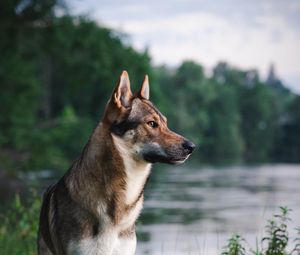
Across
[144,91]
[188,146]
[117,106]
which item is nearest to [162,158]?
[188,146]

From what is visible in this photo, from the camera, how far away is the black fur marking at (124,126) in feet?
18.7

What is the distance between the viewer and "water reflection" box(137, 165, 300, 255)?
1820 centimetres

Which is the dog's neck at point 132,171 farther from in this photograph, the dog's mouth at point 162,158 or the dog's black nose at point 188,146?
the dog's black nose at point 188,146

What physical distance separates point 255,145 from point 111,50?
55812mm

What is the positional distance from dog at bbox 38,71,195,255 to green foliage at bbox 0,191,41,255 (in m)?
3.74

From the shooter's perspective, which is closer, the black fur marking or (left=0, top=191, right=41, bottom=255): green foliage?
the black fur marking

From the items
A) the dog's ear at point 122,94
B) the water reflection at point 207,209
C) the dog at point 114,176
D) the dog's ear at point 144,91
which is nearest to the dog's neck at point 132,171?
the dog at point 114,176

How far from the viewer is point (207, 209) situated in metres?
27.3

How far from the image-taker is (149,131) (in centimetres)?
571

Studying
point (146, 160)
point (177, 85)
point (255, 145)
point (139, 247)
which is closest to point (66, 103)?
point (177, 85)

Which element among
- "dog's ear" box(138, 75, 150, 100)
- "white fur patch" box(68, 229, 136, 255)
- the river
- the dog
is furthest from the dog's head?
the river

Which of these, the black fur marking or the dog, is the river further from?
the black fur marking

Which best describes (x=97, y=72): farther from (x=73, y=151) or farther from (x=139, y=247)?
(x=139, y=247)

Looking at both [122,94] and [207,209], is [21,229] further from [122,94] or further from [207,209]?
[207,209]
